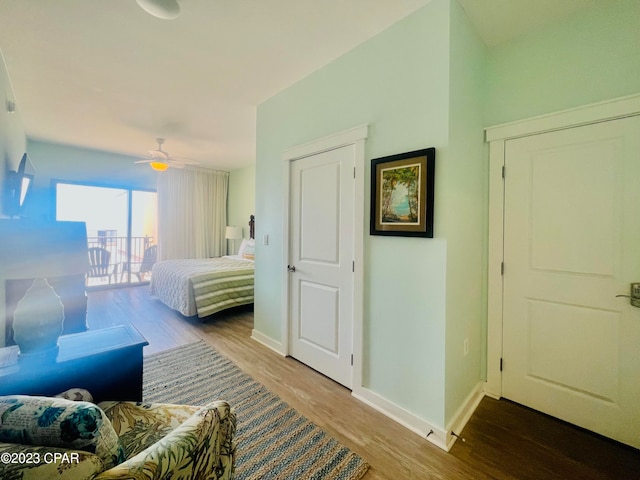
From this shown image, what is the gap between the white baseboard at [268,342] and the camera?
110 inches

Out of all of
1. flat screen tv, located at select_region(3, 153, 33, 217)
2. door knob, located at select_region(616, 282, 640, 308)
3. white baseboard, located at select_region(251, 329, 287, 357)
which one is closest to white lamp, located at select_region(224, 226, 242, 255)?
white baseboard, located at select_region(251, 329, 287, 357)

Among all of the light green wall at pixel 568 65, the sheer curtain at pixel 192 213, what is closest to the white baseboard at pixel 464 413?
the light green wall at pixel 568 65

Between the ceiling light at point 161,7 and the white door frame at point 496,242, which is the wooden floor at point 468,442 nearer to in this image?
the white door frame at point 496,242

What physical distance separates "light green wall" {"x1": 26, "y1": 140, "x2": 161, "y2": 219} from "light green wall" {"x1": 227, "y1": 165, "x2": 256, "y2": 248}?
Answer: 1848 mm

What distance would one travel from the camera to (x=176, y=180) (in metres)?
6.09

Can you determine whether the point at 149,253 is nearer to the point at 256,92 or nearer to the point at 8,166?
the point at 8,166

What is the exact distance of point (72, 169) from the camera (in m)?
4.98

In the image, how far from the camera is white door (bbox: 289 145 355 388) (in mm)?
2188

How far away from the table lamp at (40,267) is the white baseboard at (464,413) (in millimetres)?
2183

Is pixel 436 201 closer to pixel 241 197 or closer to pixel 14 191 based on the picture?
pixel 14 191

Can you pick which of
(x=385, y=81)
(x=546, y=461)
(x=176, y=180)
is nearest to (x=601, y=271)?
(x=546, y=461)

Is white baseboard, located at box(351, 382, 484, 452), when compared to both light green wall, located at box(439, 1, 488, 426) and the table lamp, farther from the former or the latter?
the table lamp

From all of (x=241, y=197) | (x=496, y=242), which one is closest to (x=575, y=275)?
(x=496, y=242)

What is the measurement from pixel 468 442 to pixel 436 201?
4.88 ft
